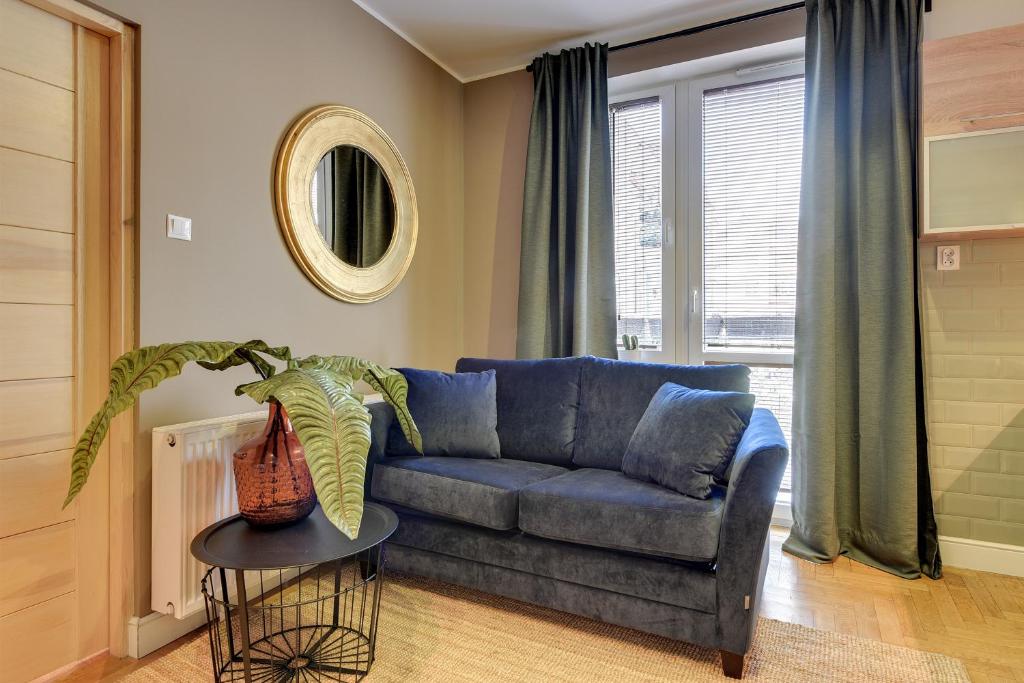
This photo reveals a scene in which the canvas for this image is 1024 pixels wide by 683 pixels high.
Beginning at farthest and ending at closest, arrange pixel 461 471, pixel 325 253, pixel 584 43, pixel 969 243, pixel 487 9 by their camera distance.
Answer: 1. pixel 584 43
2. pixel 487 9
3. pixel 325 253
4. pixel 969 243
5. pixel 461 471

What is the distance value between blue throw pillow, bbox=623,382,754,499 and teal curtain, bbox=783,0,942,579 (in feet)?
2.91

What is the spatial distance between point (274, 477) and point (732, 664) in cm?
147

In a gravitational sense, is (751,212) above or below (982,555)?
above

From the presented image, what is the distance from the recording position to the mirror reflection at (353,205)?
2.75m

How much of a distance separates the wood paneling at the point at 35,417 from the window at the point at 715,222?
105 inches

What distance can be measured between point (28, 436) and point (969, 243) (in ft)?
12.0

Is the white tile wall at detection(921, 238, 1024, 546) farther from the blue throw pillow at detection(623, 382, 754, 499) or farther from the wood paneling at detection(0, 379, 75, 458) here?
the wood paneling at detection(0, 379, 75, 458)

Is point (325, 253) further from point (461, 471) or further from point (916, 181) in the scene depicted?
point (916, 181)

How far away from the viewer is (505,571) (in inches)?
82.6

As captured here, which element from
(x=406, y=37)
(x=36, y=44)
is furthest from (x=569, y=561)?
(x=406, y=37)

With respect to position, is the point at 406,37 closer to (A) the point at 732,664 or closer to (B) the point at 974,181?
(B) the point at 974,181

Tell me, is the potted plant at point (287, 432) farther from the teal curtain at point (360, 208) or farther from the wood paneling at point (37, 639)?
the teal curtain at point (360, 208)

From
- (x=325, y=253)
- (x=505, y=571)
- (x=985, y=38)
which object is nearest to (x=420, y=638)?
(x=505, y=571)

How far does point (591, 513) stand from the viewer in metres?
1.91
